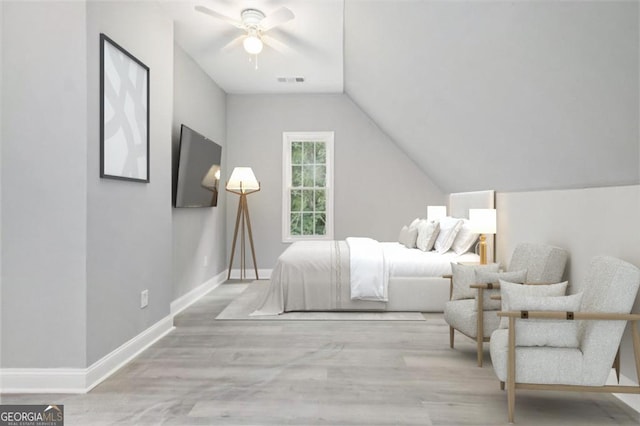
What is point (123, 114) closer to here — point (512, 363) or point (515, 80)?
point (515, 80)

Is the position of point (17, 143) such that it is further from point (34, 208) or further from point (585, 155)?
point (585, 155)

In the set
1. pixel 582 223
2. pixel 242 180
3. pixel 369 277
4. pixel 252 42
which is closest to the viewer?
pixel 582 223

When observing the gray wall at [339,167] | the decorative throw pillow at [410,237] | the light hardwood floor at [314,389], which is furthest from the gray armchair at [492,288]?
the gray wall at [339,167]

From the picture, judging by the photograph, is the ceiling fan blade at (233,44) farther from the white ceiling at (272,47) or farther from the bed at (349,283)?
the bed at (349,283)

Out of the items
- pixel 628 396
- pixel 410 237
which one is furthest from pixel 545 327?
pixel 410 237

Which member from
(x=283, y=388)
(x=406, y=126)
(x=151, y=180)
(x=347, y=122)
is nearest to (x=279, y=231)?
(x=347, y=122)

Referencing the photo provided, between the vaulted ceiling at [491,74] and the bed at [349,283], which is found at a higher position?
the vaulted ceiling at [491,74]

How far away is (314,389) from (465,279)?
1499 millimetres

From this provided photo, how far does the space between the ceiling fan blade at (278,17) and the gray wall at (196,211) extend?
1402 millimetres

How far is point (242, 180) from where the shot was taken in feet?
21.6

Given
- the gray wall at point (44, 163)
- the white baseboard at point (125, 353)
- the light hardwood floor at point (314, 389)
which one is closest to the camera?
the light hardwood floor at point (314, 389)

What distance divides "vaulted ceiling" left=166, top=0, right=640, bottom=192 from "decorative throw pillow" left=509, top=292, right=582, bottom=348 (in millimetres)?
771

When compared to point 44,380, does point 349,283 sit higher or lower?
higher

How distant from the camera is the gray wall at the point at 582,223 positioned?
2502 millimetres
